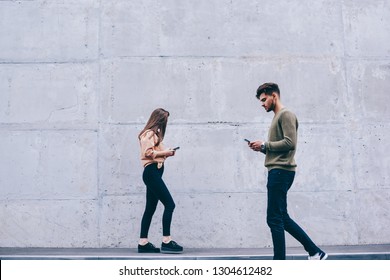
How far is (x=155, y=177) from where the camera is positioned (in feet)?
19.6

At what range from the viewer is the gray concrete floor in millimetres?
5656

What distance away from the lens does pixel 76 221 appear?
695 centimetres

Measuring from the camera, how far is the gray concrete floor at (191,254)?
18.6ft

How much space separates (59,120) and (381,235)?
4850 millimetres

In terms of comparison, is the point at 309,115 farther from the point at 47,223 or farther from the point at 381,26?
the point at 47,223

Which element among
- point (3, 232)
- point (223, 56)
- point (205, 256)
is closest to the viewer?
point (205, 256)

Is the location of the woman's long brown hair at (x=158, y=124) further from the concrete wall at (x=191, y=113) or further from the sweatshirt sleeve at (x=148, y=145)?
the concrete wall at (x=191, y=113)

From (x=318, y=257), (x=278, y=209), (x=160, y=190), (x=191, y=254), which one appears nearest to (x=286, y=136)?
(x=278, y=209)

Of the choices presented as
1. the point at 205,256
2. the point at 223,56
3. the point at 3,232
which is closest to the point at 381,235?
the point at 205,256

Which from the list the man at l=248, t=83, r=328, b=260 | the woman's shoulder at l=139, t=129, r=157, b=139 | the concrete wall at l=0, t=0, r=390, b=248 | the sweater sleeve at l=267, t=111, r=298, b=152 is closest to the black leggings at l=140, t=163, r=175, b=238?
the woman's shoulder at l=139, t=129, r=157, b=139

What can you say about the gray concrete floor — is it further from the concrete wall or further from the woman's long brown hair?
the woman's long brown hair

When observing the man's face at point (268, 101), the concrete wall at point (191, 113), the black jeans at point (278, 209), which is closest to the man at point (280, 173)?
the black jeans at point (278, 209)

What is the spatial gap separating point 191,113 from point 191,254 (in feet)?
7.10

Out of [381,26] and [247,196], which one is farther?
[381,26]
